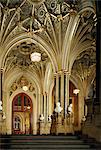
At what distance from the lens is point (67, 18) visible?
68.7 feet

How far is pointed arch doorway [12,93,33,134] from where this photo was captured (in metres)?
35.9

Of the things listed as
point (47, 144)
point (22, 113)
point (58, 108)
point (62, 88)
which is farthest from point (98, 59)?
point (22, 113)

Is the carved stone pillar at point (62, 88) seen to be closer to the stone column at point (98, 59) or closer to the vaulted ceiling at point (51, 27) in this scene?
the vaulted ceiling at point (51, 27)

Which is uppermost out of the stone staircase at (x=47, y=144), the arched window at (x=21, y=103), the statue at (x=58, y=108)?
the arched window at (x=21, y=103)

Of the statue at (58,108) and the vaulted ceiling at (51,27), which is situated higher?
the vaulted ceiling at (51,27)

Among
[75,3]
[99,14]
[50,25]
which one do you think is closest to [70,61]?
[50,25]

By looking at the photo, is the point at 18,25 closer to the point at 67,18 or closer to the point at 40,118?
the point at 67,18

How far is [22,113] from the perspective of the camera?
3866 cm

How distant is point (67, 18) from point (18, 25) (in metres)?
3.13

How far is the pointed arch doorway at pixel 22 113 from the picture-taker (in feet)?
118

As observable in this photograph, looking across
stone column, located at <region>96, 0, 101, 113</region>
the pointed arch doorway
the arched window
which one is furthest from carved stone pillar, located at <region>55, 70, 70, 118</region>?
the arched window

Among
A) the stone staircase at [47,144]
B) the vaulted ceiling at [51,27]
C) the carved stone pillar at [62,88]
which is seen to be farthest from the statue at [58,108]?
the stone staircase at [47,144]

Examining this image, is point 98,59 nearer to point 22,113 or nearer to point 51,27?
point 51,27

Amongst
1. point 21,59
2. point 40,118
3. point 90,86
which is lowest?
point 40,118
